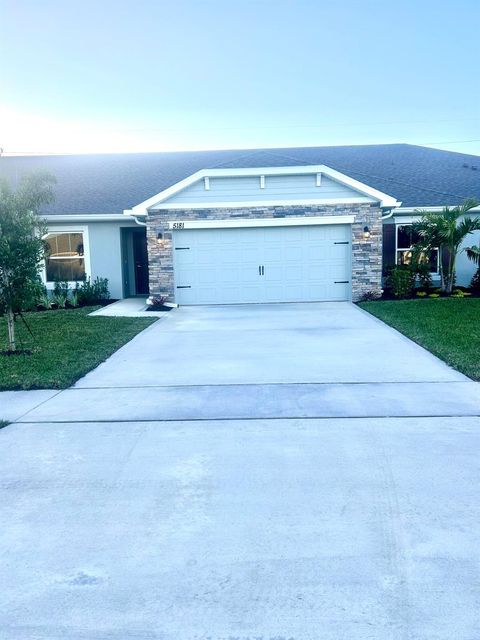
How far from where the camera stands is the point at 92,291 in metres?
17.9

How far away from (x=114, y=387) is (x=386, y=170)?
659 inches

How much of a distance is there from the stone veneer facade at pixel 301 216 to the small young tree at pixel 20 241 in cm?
673

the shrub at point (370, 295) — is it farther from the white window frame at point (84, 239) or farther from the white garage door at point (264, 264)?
the white window frame at point (84, 239)

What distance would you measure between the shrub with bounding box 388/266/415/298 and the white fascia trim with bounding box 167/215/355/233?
1.99 metres

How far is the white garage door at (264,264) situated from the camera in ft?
55.8

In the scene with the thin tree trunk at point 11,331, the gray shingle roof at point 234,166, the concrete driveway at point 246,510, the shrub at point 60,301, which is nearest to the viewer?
the concrete driveway at point 246,510

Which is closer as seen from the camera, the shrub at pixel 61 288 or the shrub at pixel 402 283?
the shrub at pixel 402 283

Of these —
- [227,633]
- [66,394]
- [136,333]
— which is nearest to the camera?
[227,633]

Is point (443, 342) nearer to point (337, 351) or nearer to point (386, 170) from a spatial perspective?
point (337, 351)

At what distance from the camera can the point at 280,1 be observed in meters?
18.1

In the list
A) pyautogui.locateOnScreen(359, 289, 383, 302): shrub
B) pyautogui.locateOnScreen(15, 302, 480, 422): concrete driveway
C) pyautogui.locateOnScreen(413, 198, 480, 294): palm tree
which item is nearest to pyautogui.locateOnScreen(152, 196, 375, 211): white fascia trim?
pyautogui.locateOnScreen(413, 198, 480, 294): palm tree

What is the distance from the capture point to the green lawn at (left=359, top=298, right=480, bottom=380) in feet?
28.8

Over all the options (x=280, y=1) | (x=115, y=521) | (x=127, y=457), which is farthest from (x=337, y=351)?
(x=280, y=1)

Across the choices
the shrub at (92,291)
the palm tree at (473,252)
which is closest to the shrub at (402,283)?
the palm tree at (473,252)
